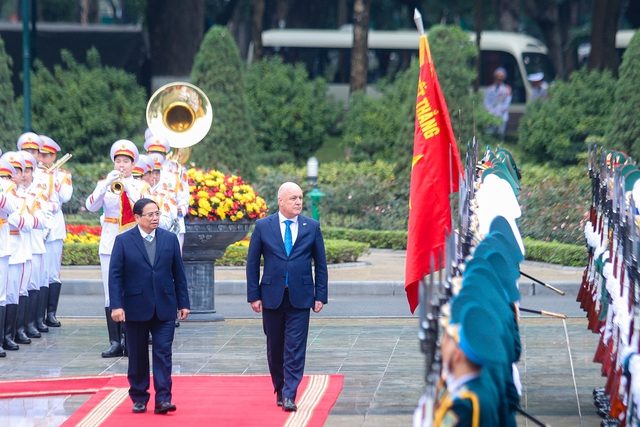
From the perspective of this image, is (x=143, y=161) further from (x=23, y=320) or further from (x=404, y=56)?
(x=404, y=56)

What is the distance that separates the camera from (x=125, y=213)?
35.0 feet

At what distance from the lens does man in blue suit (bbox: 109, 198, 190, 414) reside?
8273mm

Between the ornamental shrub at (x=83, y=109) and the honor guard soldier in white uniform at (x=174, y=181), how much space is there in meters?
15.2

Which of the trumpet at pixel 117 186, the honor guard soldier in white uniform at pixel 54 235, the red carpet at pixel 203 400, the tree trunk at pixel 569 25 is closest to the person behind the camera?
the red carpet at pixel 203 400

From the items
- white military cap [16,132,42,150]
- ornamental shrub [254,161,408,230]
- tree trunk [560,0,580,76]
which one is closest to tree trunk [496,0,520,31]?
tree trunk [560,0,580,76]

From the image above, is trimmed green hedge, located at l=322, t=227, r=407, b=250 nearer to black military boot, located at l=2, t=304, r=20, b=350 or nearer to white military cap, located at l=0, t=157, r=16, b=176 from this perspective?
black military boot, located at l=2, t=304, r=20, b=350

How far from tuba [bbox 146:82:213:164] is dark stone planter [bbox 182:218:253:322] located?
2144mm

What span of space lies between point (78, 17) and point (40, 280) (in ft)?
122

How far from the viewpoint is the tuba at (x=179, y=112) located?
46.9 feet

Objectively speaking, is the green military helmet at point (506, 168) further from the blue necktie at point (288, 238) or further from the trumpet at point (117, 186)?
the trumpet at point (117, 186)

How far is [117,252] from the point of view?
27.6 ft

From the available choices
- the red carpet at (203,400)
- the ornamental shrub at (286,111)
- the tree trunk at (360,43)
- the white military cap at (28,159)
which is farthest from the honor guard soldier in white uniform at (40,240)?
the tree trunk at (360,43)

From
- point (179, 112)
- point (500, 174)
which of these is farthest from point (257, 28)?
point (500, 174)

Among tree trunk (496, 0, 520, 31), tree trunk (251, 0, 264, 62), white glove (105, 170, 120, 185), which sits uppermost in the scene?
tree trunk (496, 0, 520, 31)
